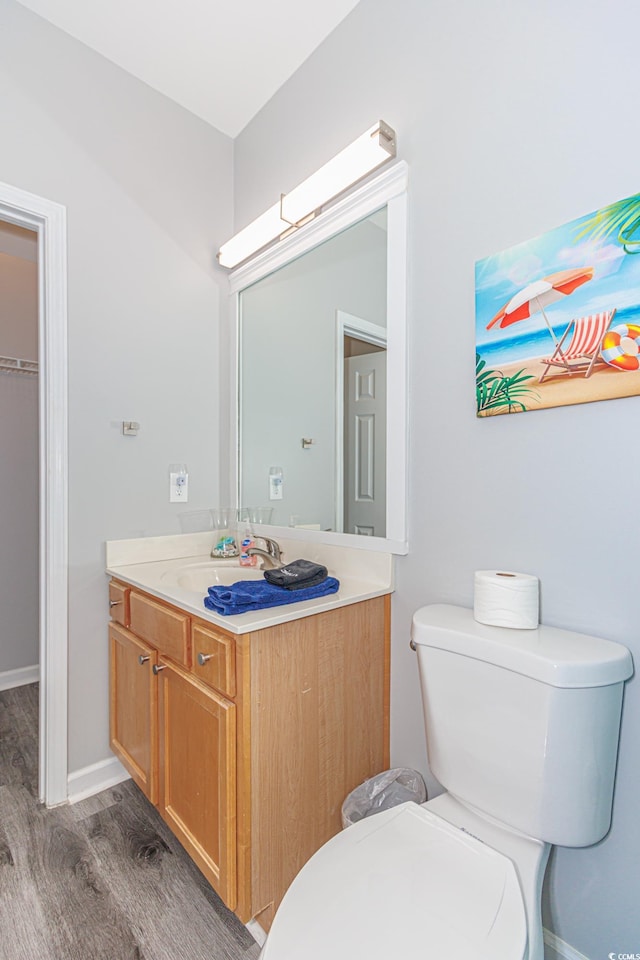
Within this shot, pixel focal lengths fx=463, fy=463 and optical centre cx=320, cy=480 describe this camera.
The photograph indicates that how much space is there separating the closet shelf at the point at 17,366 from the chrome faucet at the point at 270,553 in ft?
6.00

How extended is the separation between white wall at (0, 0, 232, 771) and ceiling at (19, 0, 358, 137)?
7cm

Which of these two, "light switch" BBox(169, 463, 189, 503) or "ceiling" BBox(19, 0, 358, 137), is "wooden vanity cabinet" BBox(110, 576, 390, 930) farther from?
"ceiling" BBox(19, 0, 358, 137)

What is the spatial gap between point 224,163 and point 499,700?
7.82 ft

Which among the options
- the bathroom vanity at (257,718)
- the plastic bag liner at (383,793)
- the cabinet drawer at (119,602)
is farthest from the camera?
the cabinet drawer at (119,602)

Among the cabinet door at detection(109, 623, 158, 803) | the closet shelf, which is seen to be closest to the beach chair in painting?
the cabinet door at detection(109, 623, 158, 803)

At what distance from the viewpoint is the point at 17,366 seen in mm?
2607

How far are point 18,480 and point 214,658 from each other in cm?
211

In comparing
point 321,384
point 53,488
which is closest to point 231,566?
point 53,488

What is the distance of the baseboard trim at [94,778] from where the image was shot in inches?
65.3

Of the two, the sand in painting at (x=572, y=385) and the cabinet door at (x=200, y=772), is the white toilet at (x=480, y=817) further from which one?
the sand in painting at (x=572, y=385)

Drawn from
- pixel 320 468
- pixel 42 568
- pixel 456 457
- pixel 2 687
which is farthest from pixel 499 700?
pixel 2 687

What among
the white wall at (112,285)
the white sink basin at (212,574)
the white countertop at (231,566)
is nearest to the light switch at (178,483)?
the white wall at (112,285)

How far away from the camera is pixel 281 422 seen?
1.96 meters

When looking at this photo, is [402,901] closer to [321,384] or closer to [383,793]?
[383,793]
